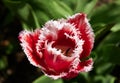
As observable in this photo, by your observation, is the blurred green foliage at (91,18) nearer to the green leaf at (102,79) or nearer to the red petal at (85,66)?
the green leaf at (102,79)

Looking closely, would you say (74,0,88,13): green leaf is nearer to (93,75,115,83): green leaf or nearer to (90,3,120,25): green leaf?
(90,3,120,25): green leaf

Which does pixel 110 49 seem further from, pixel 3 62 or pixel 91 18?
pixel 3 62

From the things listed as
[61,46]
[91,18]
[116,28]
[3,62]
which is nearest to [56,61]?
[61,46]

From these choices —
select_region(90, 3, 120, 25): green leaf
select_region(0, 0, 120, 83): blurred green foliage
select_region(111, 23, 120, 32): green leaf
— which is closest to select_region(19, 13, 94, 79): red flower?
select_region(0, 0, 120, 83): blurred green foliage

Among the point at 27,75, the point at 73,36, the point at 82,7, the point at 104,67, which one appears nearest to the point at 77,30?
the point at 73,36

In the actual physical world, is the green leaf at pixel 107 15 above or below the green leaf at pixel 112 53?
above

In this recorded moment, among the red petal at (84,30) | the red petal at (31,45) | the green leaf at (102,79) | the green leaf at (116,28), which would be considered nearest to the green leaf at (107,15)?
the green leaf at (116,28)
